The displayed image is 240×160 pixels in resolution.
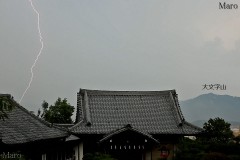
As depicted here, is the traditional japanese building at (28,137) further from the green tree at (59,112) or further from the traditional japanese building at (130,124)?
the green tree at (59,112)

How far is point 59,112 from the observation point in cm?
3931

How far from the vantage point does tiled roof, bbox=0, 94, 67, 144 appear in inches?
589

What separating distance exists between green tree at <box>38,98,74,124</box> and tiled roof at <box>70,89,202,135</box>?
4146 millimetres

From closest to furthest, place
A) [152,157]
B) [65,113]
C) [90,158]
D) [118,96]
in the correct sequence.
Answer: [90,158] → [152,157] → [118,96] → [65,113]

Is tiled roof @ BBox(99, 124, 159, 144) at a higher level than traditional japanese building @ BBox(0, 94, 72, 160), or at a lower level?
higher

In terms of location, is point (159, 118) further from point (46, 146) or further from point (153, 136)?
point (46, 146)

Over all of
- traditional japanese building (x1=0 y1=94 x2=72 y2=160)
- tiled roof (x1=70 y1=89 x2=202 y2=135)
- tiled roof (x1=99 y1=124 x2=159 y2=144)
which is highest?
tiled roof (x1=70 y1=89 x2=202 y2=135)

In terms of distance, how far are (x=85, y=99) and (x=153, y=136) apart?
6480 mm

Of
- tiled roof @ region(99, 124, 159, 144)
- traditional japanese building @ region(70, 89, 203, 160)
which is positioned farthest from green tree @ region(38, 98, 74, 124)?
tiled roof @ region(99, 124, 159, 144)

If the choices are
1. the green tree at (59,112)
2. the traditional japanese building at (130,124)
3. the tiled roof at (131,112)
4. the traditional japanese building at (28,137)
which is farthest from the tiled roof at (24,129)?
the green tree at (59,112)

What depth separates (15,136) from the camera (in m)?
15.1

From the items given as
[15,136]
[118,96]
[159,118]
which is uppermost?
[118,96]

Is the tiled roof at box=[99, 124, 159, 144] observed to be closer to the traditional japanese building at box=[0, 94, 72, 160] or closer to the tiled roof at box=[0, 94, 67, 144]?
the traditional japanese building at box=[0, 94, 72, 160]

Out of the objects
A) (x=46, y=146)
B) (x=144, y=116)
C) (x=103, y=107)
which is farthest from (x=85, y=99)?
(x=46, y=146)
